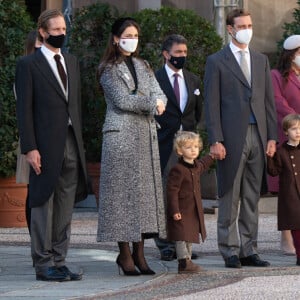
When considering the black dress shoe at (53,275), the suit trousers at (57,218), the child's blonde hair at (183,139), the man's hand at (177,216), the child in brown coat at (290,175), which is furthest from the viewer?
the child in brown coat at (290,175)

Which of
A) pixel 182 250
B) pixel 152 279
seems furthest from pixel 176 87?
pixel 152 279

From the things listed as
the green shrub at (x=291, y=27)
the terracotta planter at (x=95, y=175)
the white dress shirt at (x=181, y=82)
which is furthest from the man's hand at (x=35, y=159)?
the green shrub at (x=291, y=27)

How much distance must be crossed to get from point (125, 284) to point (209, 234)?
13.8ft

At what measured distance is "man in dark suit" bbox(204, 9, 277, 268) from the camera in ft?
35.4

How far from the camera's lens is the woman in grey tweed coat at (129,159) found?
33.6 ft

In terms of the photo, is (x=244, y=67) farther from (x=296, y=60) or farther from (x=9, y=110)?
(x=9, y=110)

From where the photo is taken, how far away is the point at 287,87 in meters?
12.1

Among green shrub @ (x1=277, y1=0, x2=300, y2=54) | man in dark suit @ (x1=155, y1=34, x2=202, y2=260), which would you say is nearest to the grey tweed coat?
man in dark suit @ (x1=155, y1=34, x2=202, y2=260)

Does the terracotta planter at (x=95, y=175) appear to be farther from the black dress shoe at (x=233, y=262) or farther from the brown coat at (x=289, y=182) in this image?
the black dress shoe at (x=233, y=262)

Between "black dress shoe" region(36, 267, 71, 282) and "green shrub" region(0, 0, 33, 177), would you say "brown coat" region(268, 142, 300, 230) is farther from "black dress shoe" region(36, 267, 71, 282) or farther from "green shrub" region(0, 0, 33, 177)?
Answer: "green shrub" region(0, 0, 33, 177)

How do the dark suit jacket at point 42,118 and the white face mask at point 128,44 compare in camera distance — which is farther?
the white face mask at point 128,44

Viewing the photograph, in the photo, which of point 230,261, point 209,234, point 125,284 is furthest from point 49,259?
point 209,234

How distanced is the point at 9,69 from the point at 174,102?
133 inches

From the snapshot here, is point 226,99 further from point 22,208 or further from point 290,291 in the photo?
point 22,208
